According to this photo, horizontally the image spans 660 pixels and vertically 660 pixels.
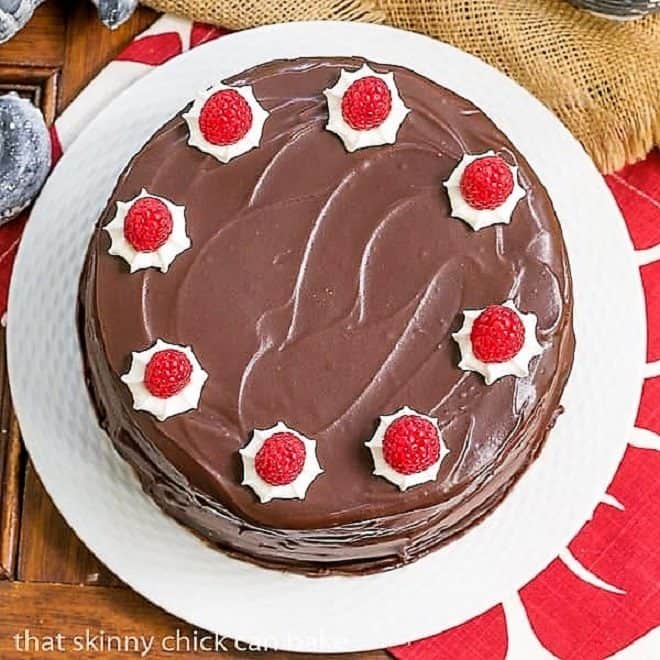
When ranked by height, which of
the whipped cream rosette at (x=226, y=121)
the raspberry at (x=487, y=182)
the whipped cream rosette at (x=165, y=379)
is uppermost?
the whipped cream rosette at (x=226, y=121)

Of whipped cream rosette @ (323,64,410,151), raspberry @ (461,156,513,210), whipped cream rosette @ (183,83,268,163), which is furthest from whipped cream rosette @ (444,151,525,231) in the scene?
whipped cream rosette @ (183,83,268,163)

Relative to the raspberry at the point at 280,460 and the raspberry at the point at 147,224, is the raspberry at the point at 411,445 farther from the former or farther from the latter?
the raspberry at the point at 147,224

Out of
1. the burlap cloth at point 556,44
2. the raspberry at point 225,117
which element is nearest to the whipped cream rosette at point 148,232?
the raspberry at point 225,117

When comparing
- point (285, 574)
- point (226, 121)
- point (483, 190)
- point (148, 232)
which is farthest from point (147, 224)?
point (285, 574)

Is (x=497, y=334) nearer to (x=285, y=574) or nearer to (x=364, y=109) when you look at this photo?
(x=364, y=109)

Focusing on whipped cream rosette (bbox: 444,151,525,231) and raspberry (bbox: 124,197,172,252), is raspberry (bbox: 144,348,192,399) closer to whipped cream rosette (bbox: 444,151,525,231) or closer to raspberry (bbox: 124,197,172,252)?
raspberry (bbox: 124,197,172,252)

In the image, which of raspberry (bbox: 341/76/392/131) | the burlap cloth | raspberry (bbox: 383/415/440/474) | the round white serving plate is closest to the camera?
raspberry (bbox: 383/415/440/474)

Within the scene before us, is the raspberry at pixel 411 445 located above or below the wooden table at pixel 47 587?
above
